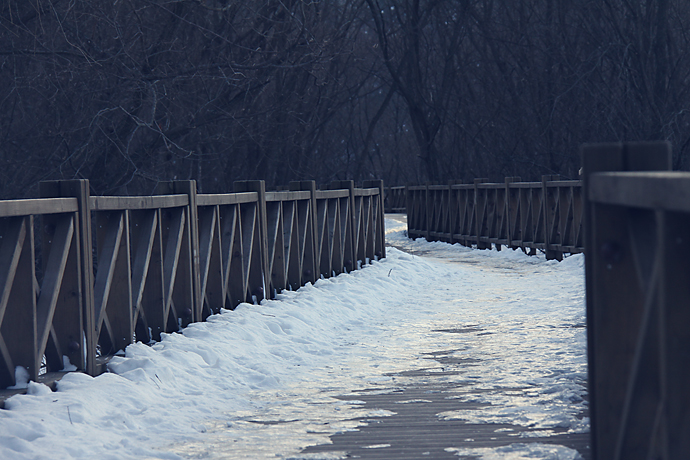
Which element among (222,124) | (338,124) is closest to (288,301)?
(222,124)

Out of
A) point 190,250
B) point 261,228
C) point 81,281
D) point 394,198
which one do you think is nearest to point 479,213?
point 261,228

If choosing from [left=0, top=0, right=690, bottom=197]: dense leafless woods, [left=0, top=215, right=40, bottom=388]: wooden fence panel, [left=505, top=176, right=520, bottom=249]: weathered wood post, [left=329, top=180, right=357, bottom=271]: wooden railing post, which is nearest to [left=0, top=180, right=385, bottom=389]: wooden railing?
[left=0, top=215, right=40, bottom=388]: wooden fence panel

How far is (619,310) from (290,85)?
19323 millimetres

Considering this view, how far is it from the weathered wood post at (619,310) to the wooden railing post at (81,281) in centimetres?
365

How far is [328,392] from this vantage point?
18.8ft

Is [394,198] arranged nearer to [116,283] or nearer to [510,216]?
[510,216]

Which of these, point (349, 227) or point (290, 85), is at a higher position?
point (290, 85)

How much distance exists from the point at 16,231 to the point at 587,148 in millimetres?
3468

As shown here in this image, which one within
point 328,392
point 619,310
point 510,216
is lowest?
point 328,392

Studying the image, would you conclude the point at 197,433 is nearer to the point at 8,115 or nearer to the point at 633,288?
the point at 633,288

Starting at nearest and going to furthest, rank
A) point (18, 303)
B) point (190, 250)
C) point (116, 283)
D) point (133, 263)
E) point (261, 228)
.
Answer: point (18, 303)
point (116, 283)
point (133, 263)
point (190, 250)
point (261, 228)

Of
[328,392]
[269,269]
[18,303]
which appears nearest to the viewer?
[18,303]

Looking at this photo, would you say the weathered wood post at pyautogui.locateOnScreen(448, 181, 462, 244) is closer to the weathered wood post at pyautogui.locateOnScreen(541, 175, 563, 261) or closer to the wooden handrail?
the weathered wood post at pyautogui.locateOnScreen(541, 175, 563, 261)

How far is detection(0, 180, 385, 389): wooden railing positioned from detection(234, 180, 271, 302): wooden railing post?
0.01 m
